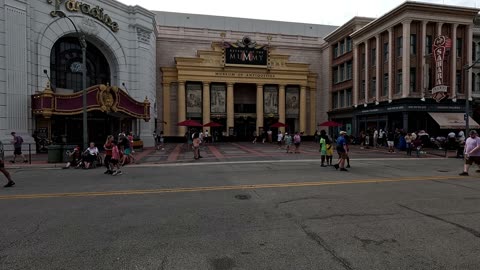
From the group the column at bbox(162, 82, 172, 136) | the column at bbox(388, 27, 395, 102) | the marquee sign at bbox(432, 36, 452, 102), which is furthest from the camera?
the column at bbox(162, 82, 172, 136)

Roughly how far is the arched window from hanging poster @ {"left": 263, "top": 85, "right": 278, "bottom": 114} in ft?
70.6

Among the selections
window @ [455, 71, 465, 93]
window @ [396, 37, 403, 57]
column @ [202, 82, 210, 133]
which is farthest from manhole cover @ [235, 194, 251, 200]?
column @ [202, 82, 210, 133]

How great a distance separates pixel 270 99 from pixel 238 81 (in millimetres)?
5244

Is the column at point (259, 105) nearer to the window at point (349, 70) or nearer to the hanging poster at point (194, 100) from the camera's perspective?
the hanging poster at point (194, 100)

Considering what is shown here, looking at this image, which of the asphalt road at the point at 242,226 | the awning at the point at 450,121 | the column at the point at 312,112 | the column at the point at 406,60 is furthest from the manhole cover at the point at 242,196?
the column at the point at 312,112

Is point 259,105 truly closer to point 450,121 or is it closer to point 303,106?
point 303,106

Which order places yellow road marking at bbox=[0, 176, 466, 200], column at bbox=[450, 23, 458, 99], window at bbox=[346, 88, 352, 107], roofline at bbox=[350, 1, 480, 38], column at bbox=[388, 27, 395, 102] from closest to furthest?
yellow road marking at bbox=[0, 176, 466, 200]
roofline at bbox=[350, 1, 480, 38]
column at bbox=[450, 23, 458, 99]
column at bbox=[388, 27, 395, 102]
window at bbox=[346, 88, 352, 107]

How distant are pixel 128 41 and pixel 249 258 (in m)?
27.7

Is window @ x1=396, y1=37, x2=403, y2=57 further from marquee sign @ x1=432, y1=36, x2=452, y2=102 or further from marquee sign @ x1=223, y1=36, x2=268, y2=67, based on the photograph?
marquee sign @ x1=223, y1=36, x2=268, y2=67

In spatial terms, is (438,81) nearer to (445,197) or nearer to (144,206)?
(445,197)

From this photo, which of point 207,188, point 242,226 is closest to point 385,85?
point 207,188

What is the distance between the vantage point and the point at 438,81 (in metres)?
24.9

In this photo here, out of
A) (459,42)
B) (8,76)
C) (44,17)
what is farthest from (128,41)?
(459,42)

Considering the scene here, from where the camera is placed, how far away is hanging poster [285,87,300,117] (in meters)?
41.1
